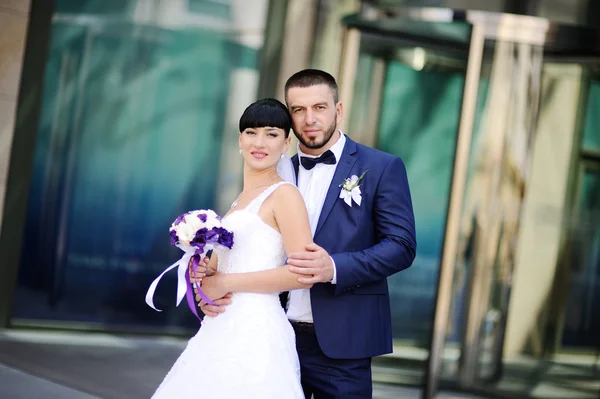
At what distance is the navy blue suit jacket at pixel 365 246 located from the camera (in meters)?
3.09

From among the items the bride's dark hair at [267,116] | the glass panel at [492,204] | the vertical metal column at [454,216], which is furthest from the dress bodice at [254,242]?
the glass panel at [492,204]

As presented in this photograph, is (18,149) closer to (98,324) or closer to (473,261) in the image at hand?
(98,324)

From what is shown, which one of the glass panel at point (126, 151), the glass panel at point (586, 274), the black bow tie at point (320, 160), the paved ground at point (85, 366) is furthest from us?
the glass panel at point (126, 151)

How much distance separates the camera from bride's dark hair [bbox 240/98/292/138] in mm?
3092

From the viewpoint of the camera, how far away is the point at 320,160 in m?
3.28

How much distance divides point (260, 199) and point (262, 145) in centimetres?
19

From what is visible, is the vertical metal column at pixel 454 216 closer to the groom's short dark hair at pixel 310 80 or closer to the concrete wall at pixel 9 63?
the groom's short dark hair at pixel 310 80

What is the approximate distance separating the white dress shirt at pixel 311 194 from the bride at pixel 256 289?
6.2 inches

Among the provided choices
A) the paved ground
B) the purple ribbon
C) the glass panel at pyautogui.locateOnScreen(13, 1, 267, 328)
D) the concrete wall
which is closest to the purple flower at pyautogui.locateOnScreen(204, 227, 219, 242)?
the purple ribbon

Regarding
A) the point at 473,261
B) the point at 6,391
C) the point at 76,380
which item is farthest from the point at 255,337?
the point at 473,261

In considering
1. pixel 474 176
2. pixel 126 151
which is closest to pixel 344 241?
pixel 474 176

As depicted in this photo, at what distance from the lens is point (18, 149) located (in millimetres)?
7234

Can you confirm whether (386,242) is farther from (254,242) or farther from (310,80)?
(310,80)

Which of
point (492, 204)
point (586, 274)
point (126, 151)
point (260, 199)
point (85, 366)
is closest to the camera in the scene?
point (260, 199)
